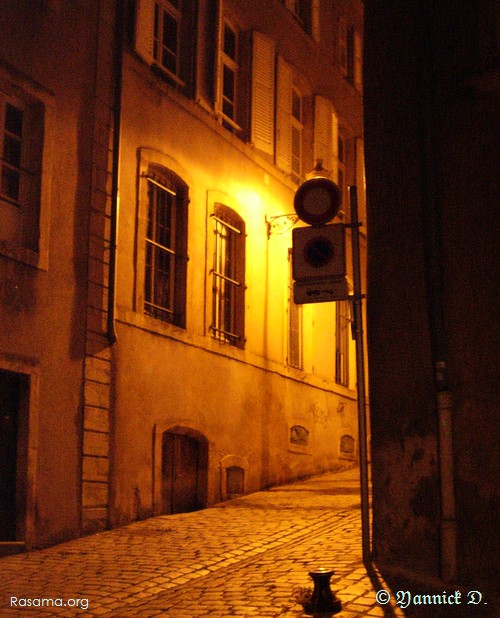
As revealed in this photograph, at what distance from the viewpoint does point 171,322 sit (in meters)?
12.3

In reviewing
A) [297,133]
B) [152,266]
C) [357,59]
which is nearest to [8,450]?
[152,266]

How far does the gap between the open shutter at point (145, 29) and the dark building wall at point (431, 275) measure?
14.9 ft

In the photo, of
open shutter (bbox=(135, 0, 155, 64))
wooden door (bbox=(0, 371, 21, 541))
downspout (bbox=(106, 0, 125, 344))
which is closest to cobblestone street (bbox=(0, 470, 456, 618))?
wooden door (bbox=(0, 371, 21, 541))

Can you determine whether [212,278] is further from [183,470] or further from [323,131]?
[323,131]

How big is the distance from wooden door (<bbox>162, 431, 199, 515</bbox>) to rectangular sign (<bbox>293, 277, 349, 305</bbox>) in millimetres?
4858

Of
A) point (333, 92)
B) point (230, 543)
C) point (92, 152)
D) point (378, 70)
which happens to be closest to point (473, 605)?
point (230, 543)

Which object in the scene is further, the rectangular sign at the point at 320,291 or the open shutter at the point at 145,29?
the open shutter at the point at 145,29

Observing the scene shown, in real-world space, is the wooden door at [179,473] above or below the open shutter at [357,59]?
below

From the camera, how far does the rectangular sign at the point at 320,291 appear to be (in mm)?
7273

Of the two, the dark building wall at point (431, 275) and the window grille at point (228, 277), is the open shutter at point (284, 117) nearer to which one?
the window grille at point (228, 277)

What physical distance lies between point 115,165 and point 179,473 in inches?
154

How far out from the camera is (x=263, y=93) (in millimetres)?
15047

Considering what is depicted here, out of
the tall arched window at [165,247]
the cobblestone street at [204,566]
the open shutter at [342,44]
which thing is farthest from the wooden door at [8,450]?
the open shutter at [342,44]

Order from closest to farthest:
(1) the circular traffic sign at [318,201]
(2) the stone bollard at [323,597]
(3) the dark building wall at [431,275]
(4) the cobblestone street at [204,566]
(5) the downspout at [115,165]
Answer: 1. (2) the stone bollard at [323,597]
2. (4) the cobblestone street at [204,566]
3. (3) the dark building wall at [431,275]
4. (1) the circular traffic sign at [318,201]
5. (5) the downspout at [115,165]
